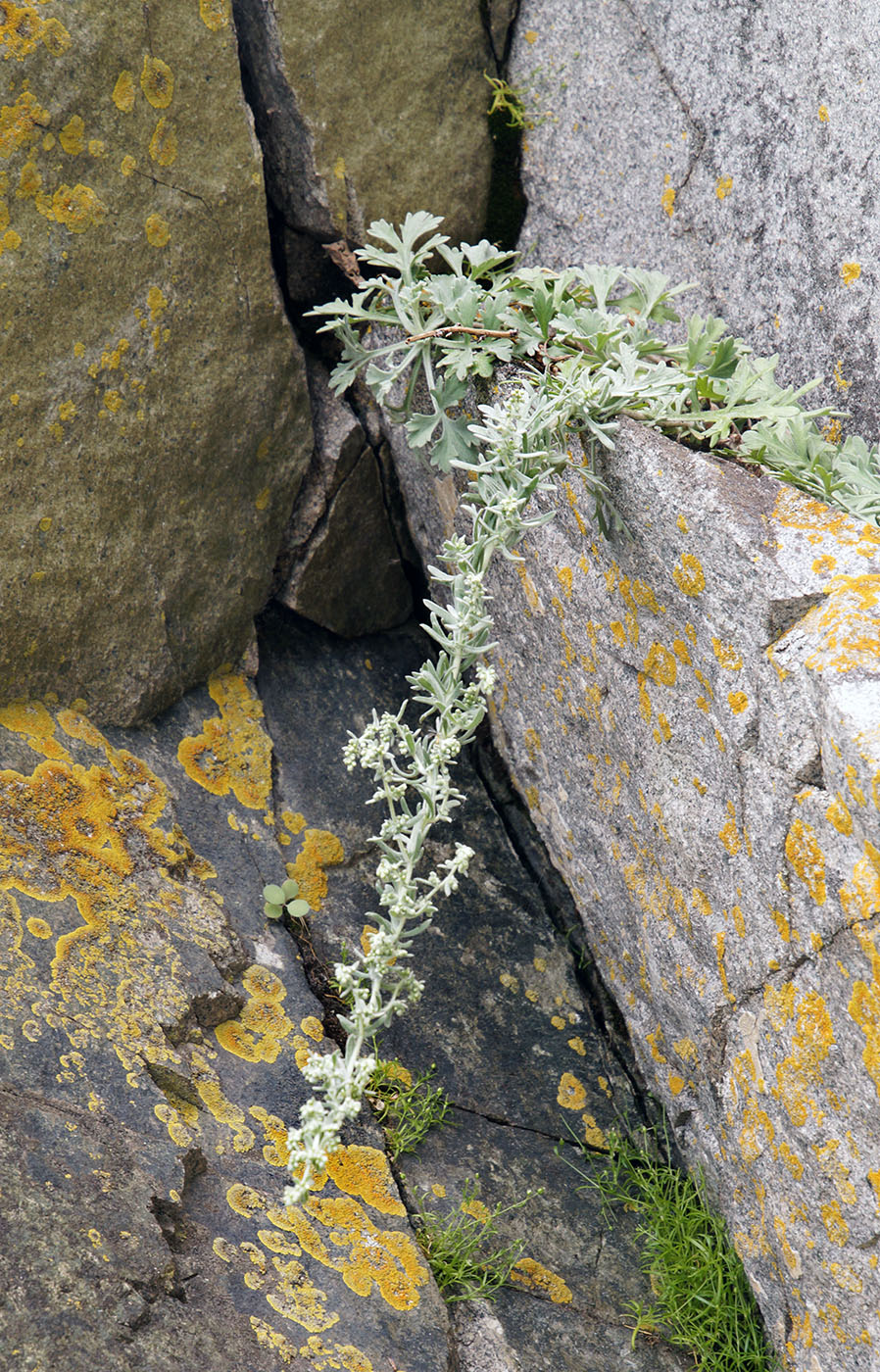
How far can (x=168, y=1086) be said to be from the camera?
2.29m

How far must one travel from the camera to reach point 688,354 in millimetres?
2402

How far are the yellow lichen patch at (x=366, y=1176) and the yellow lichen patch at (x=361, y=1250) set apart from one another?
0.04m

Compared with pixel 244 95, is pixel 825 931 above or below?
below

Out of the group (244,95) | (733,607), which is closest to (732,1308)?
(733,607)

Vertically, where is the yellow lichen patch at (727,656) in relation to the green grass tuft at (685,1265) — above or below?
above

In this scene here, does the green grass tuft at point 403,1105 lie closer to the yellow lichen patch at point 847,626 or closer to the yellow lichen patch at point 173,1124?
the yellow lichen patch at point 173,1124

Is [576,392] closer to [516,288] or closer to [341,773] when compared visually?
[516,288]

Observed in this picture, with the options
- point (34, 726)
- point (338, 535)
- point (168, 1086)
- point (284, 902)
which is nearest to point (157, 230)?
point (338, 535)

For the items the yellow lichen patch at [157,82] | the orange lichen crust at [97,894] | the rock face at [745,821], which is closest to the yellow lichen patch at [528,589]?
the rock face at [745,821]

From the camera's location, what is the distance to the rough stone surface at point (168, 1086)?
74.3 inches

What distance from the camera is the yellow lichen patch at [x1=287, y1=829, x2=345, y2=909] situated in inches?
114

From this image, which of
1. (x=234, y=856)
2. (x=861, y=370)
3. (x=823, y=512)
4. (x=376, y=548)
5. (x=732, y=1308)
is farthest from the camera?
(x=376, y=548)

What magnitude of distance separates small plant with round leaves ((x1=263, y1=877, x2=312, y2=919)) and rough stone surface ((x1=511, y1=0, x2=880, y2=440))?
1855 mm

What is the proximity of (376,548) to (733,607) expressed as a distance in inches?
58.6
